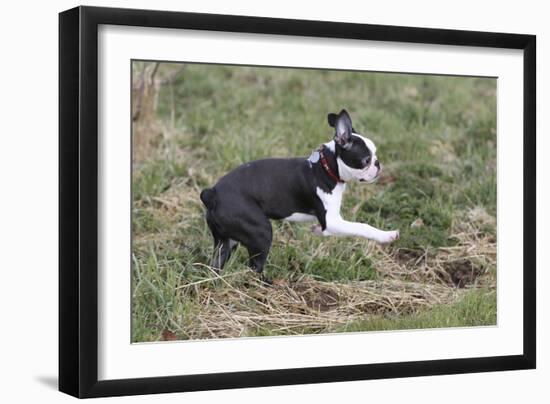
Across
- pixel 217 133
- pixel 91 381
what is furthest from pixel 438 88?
pixel 91 381

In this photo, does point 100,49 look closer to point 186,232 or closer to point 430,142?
point 186,232

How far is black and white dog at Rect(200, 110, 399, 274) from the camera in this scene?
5.23 m

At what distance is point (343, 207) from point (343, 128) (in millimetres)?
1201

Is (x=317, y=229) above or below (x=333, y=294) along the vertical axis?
above

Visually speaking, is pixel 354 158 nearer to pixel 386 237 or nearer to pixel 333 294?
pixel 386 237

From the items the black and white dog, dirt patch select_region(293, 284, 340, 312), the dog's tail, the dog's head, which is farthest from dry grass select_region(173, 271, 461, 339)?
the dog's head

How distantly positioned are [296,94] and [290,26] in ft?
10.4

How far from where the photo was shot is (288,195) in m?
5.31

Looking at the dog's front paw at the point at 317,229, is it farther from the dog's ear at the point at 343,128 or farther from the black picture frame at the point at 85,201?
the black picture frame at the point at 85,201

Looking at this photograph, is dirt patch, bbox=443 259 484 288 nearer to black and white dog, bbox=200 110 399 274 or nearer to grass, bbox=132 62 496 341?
grass, bbox=132 62 496 341

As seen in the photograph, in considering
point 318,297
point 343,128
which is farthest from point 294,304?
Result: point 343,128

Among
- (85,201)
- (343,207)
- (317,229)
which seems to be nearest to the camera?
(85,201)

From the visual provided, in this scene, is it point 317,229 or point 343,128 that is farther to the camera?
point 317,229

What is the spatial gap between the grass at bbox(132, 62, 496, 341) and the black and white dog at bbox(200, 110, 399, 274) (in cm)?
17
